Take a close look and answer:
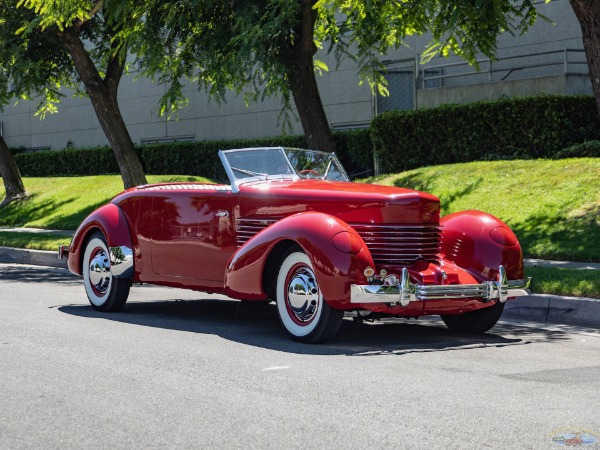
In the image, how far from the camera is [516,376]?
7379 millimetres

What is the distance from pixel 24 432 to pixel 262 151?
197 inches

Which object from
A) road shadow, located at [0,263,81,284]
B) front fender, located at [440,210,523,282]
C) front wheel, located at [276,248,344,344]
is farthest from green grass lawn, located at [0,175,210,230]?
front wheel, located at [276,248,344,344]

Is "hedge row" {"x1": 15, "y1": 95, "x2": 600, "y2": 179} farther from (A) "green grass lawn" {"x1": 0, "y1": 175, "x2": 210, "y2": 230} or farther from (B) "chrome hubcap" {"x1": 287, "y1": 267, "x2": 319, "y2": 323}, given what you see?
(B) "chrome hubcap" {"x1": 287, "y1": 267, "x2": 319, "y2": 323}

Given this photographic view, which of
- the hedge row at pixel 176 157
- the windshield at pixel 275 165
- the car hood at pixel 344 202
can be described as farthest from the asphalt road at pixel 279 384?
the hedge row at pixel 176 157

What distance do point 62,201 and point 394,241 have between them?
1986cm

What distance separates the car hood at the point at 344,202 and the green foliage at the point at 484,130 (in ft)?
36.1

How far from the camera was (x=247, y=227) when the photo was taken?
31.6 ft

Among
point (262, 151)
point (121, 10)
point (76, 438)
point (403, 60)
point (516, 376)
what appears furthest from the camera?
point (403, 60)

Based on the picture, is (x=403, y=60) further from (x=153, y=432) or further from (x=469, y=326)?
(x=153, y=432)

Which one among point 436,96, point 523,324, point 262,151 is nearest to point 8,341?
point 262,151

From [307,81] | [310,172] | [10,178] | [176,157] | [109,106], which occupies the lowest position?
[10,178]

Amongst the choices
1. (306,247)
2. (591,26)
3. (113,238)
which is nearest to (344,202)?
(306,247)

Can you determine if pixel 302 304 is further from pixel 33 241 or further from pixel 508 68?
pixel 508 68

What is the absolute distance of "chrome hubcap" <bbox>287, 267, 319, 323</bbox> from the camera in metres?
8.66
